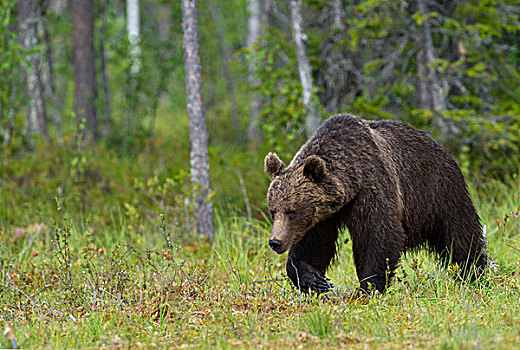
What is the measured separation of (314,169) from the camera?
192 inches

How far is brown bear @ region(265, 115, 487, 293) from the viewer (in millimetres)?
4934

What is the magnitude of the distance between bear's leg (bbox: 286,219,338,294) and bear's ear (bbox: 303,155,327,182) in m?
0.52

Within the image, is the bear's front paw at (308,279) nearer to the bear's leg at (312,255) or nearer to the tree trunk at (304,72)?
the bear's leg at (312,255)

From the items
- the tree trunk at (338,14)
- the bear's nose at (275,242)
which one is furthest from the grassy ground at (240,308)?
the tree trunk at (338,14)

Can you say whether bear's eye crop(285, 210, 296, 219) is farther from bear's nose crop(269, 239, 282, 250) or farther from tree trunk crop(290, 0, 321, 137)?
tree trunk crop(290, 0, 321, 137)

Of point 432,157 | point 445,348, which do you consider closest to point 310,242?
point 432,157

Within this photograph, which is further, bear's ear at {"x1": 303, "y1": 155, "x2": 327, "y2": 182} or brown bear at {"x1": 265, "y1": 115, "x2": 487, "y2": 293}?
brown bear at {"x1": 265, "y1": 115, "x2": 487, "y2": 293}

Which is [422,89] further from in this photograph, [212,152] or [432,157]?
[432,157]

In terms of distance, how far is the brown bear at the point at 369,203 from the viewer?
4.93 metres

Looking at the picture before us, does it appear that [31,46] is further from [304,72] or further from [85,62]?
[304,72]

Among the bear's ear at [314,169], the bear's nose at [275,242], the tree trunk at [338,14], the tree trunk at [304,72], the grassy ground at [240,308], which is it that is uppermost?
the tree trunk at [338,14]

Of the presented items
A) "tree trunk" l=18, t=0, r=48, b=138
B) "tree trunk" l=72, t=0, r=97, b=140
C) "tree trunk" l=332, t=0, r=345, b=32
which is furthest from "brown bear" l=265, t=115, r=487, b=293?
"tree trunk" l=18, t=0, r=48, b=138

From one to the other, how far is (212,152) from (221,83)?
9797mm

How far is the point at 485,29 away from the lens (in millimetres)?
9258
